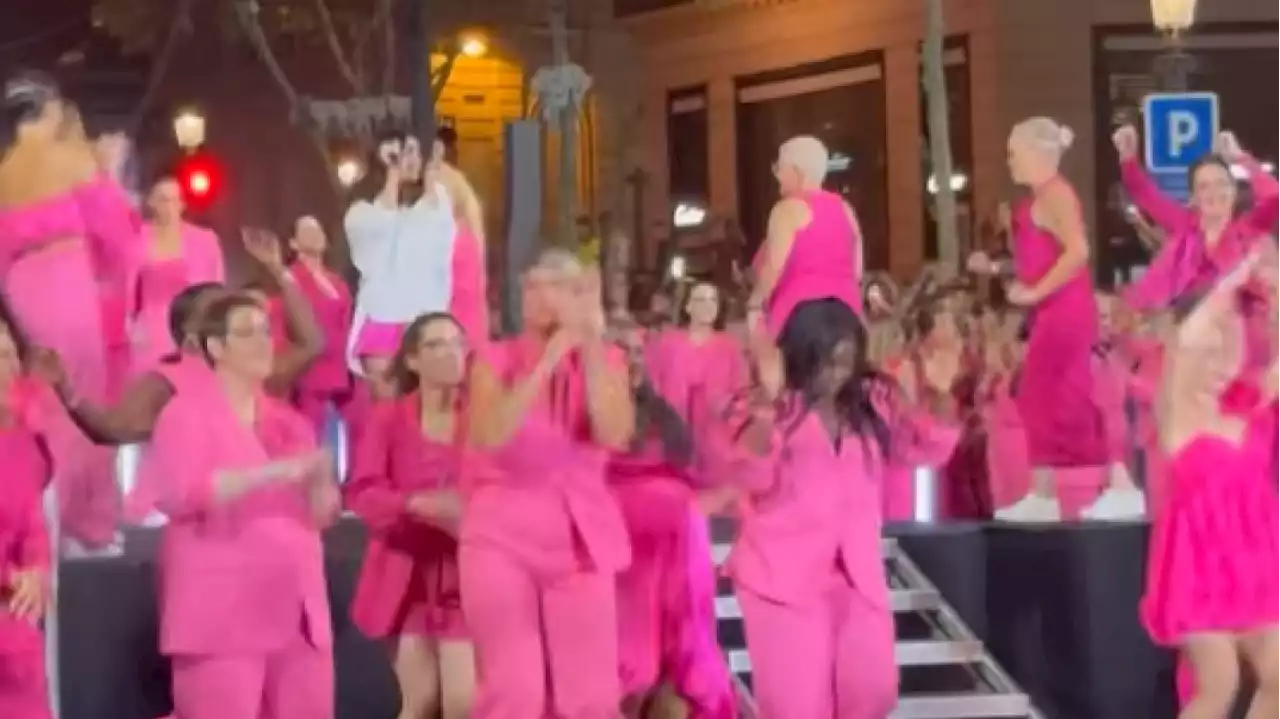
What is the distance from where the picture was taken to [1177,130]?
10125mm

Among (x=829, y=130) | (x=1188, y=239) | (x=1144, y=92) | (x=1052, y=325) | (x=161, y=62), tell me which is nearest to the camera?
(x=1188, y=239)

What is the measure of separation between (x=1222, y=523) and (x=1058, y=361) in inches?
54.2

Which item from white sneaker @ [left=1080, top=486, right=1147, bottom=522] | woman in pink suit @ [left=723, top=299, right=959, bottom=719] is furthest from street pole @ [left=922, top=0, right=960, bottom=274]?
woman in pink suit @ [left=723, top=299, right=959, bottom=719]

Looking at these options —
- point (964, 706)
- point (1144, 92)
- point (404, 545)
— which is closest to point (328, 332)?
point (404, 545)

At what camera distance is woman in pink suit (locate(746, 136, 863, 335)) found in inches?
275

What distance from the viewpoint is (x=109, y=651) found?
19.8 ft

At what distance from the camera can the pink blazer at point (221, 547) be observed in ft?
16.3

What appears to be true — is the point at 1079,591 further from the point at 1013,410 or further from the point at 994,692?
the point at 1013,410

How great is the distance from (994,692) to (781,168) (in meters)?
1.71

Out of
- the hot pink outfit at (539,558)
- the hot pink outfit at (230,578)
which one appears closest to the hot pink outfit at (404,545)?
the hot pink outfit at (539,558)

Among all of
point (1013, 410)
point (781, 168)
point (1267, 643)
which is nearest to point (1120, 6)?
point (1013, 410)

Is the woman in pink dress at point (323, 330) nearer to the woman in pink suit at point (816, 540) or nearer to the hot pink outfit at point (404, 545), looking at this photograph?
the hot pink outfit at point (404, 545)

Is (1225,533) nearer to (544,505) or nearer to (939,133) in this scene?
(544,505)

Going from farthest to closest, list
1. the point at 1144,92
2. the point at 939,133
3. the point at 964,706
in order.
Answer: the point at 1144,92 → the point at 939,133 → the point at 964,706
